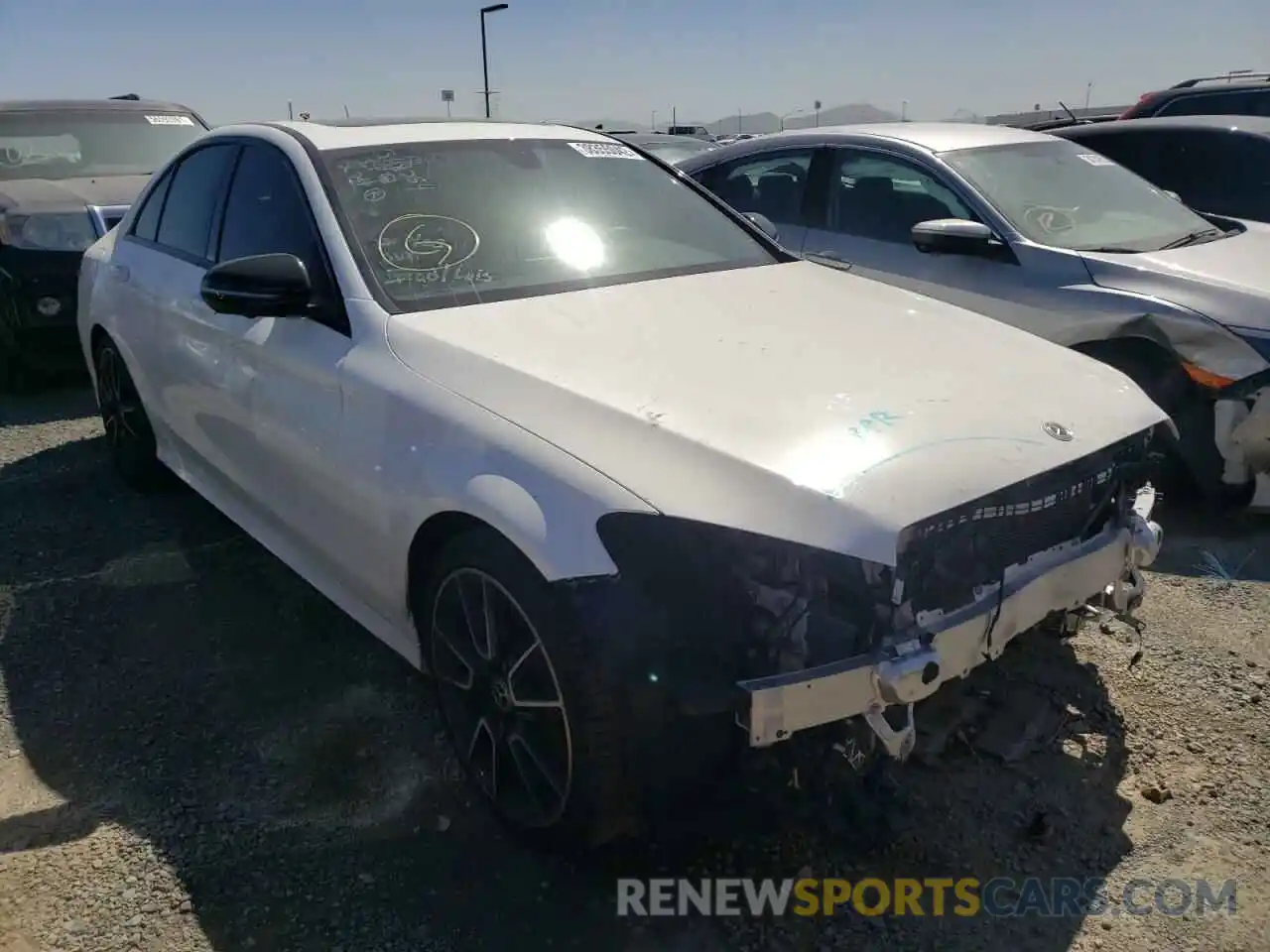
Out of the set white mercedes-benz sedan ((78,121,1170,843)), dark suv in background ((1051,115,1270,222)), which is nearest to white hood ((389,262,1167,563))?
white mercedes-benz sedan ((78,121,1170,843))

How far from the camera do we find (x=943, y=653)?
82.4 inches

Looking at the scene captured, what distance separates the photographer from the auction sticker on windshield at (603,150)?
3.71 metres

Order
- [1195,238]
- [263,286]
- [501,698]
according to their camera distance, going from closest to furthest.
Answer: [501,698] < [263,286] < [1195,238]

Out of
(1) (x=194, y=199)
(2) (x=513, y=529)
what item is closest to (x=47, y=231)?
(1) (x=194, y=199)

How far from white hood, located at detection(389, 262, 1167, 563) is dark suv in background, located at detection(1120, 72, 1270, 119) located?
256 inches

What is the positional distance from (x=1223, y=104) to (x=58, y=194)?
8.68m

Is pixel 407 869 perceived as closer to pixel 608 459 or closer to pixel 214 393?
pixel 608 459

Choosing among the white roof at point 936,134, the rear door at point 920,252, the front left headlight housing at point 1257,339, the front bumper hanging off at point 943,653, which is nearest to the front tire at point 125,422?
the rear door at point 920,252

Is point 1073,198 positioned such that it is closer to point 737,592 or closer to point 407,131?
point 407,131

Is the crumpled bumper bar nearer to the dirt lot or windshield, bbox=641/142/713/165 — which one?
the dirt lot

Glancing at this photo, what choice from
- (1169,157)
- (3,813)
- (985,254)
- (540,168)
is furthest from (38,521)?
(1169,157)

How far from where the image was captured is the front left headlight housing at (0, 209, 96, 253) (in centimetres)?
638

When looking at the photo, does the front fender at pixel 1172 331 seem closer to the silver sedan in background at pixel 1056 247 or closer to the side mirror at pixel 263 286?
the silver sedan in background at pixel 1056 247

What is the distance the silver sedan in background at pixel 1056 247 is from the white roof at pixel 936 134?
15mm
